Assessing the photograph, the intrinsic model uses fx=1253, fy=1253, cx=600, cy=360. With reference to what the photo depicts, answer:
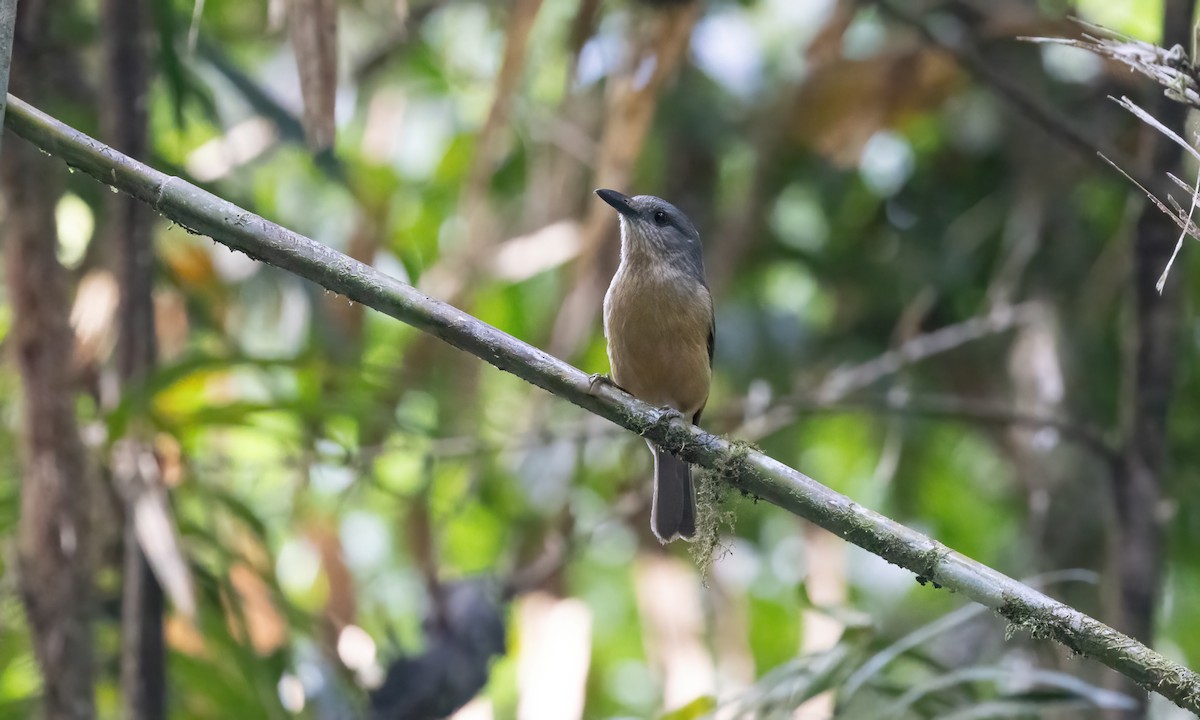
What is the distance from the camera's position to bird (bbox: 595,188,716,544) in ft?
14.5

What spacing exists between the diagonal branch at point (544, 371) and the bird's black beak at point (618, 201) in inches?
81.3

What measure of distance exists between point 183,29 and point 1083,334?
152 inches

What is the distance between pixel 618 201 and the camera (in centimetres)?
461

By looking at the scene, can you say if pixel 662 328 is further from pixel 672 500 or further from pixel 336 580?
pixel 336 580

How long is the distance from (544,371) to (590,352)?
3.76 metres

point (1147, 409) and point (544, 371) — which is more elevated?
point (544, 371)

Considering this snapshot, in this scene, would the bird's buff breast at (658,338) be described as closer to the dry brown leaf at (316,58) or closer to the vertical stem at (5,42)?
the dry brown leaf at (316,58)

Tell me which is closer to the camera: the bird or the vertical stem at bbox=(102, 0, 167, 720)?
the vertical stem at bbox=(102, 0, 167, 720)

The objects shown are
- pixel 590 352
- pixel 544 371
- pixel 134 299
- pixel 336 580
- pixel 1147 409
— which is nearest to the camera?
pixel 544 371

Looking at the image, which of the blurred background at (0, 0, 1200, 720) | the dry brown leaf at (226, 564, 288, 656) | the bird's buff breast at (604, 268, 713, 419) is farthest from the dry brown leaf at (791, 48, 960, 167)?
the dry brown leaf at (226, 564, 288, 656)

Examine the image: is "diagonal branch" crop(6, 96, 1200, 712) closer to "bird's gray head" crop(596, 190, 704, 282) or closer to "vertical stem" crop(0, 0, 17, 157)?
"vertical stem" crop(0, 0, 17, 157)

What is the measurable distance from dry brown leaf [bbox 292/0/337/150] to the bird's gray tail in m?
1.84

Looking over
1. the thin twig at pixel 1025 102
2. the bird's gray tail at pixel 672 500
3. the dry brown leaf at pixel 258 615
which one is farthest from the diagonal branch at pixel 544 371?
the dry brown leaf at pixel 258 615

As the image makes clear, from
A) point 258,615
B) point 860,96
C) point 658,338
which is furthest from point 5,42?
point 860,96
